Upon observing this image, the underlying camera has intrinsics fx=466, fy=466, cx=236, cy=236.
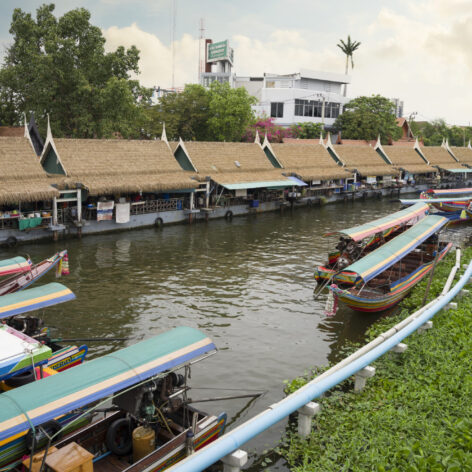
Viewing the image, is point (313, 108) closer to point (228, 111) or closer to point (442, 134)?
point (228, 111)

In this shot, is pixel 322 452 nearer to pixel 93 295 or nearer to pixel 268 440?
pixel 268 440

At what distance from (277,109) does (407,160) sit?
23.9m

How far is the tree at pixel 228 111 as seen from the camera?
4944cm

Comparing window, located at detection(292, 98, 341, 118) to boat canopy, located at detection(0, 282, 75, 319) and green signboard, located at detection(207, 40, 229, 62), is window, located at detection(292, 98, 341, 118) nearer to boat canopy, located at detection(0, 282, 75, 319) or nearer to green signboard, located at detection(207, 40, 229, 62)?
green signboard, located at detection(207, 40, 229, 62)

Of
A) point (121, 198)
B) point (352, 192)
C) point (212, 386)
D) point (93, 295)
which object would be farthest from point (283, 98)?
point (212, 386)

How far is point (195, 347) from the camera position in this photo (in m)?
9.00

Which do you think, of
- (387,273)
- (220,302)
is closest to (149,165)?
(220,302)

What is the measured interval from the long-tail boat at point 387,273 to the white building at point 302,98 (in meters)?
49.6

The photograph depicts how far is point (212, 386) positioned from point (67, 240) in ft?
56.0

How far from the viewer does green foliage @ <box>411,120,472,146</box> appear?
89188 millimetres

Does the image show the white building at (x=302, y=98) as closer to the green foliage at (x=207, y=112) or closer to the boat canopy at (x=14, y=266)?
the green foliage at (x=207, y=112)

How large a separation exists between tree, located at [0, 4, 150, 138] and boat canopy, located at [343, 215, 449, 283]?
23.6 meters

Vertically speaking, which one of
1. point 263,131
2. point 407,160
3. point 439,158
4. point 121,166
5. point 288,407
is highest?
point 263,131

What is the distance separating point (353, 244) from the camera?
21188 mm
